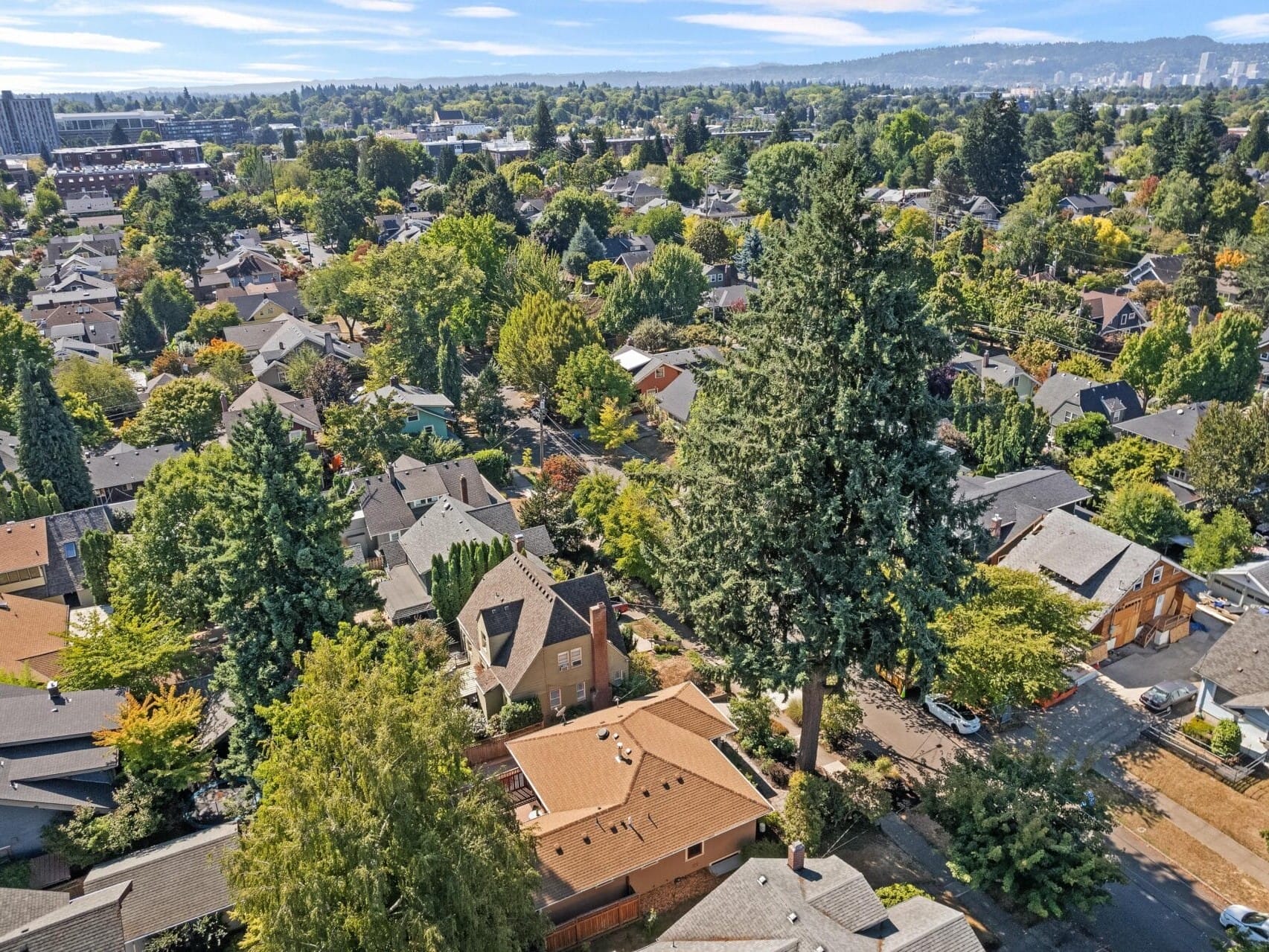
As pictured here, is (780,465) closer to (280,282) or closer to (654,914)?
(654,914)

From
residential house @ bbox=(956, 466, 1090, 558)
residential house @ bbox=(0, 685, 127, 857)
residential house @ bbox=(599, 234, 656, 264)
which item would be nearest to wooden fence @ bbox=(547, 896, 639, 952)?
residential house @ bbox=(0, 685, 127, 857)

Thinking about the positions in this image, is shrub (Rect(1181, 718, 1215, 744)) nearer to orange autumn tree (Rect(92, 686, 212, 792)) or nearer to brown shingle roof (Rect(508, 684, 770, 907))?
brown shingle roof (Rect(508, 684, 770, 907))

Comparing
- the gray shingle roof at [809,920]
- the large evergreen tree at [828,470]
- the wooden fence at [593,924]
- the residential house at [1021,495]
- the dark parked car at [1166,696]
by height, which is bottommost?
the dark parked car at [1166,696]

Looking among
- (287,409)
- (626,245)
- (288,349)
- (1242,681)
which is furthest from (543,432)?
(626,245)

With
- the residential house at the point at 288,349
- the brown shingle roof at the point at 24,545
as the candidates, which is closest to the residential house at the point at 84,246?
the residential house at the point at 288,349

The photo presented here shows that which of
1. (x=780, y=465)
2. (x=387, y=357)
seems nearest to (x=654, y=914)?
(x=780, y=465)

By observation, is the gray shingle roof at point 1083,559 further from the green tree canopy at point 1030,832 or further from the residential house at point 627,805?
the residential house at point 627,805

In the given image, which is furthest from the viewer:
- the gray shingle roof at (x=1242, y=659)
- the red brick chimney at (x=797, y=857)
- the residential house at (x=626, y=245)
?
the residential house at (x=626, y=245)
